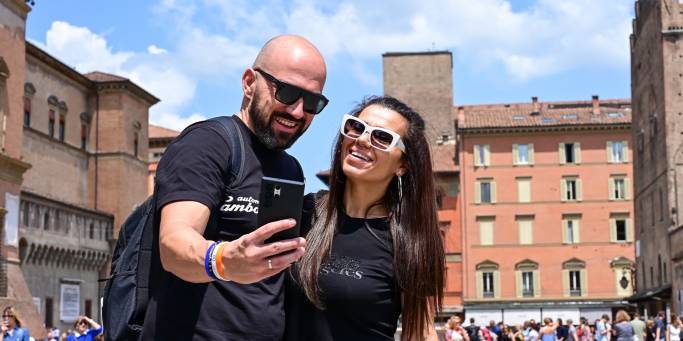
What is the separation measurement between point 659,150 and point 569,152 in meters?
13.5

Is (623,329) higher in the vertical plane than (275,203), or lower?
lower

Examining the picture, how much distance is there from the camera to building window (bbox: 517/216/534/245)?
64.4m

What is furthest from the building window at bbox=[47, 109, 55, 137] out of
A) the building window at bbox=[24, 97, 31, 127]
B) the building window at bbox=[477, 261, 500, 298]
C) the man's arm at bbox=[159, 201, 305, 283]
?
the man's arm at bbox=[159, 201, 305, 283]

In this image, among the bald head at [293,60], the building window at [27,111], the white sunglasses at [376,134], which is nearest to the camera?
the bald head at [293,60]

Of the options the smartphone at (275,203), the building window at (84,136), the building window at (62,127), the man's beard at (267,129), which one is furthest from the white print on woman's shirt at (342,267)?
the building window at (84,136)

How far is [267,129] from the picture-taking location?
11.1 feet

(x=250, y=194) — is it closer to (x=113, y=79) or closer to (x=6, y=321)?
(x=6, y=321)

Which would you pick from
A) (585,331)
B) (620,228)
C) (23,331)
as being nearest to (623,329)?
(585,331)

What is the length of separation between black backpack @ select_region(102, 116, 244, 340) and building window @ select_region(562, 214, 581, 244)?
62676 millimetres

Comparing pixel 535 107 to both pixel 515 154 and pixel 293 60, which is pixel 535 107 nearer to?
pixel 515 154

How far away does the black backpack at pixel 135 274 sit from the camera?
3.18 meters

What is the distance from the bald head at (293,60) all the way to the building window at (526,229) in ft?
204

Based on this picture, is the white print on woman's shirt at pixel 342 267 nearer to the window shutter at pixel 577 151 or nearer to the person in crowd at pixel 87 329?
the person in crowd at pixel 87 329

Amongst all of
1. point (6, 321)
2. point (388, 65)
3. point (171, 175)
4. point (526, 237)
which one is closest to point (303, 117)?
point (171, 175)
